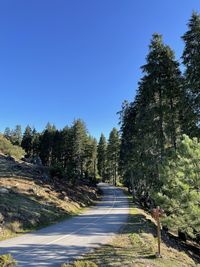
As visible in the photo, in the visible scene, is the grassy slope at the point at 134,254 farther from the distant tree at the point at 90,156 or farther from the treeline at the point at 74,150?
the distant tree at the point at 90,156

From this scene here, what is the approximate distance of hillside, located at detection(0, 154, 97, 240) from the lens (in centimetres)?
2202

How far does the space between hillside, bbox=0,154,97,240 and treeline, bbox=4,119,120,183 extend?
479 inches

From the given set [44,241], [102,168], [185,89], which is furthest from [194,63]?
[102,168]

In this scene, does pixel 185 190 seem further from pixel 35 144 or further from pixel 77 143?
pixel 35 144

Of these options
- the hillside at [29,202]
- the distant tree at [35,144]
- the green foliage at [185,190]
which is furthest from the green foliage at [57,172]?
the distant tree at [35,144]

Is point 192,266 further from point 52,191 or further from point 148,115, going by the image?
point 52,191

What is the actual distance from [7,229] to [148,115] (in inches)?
A: 573

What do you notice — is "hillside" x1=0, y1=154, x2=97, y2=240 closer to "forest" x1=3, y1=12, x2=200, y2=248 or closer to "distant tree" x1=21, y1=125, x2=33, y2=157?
"forest" x1=3, y1=12, x2=200, y2=248

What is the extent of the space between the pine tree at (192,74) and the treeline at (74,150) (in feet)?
109

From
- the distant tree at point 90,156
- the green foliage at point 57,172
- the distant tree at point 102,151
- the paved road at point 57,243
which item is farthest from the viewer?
the distant tree at point 102,151

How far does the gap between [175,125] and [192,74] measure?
6.14m

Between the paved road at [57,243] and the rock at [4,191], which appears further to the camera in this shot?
the rock at [4,191]

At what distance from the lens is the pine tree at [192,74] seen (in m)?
22.7

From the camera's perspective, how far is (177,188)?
13.8m
